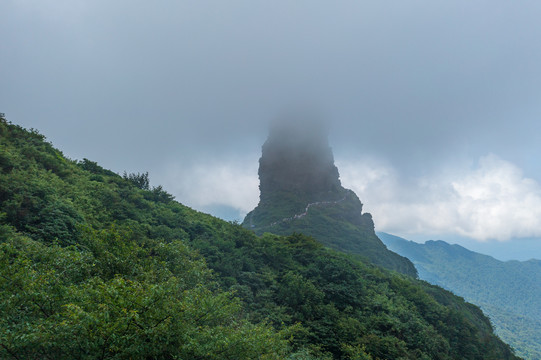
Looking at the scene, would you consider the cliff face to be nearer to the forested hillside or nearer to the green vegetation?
the green vegetation

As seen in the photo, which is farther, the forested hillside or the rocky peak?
the rocky peak

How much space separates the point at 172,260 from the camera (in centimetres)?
1341

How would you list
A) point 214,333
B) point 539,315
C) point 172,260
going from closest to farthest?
point 214,333, point 172,260, point 539,315

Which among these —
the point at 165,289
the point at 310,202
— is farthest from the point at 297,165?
the point at 165,289

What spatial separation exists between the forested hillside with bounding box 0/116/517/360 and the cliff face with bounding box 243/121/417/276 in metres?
34.0

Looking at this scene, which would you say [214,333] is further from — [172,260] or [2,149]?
[2,149]

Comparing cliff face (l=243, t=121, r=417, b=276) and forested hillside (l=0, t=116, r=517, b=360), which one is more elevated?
cliff face (l=243, t=121, r=417, b=276)

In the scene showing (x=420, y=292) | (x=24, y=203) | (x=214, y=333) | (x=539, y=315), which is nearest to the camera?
(x=214, y=333)

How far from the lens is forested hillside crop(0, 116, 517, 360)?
283 inches

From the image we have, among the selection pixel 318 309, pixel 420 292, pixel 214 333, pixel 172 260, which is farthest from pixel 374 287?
pixel 214 333

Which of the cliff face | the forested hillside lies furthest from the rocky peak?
the forested hillside

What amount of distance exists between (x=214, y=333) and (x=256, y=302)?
1309cm

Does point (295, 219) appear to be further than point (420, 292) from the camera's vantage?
Yes

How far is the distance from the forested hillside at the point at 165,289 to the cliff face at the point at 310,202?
34042 millimetres
